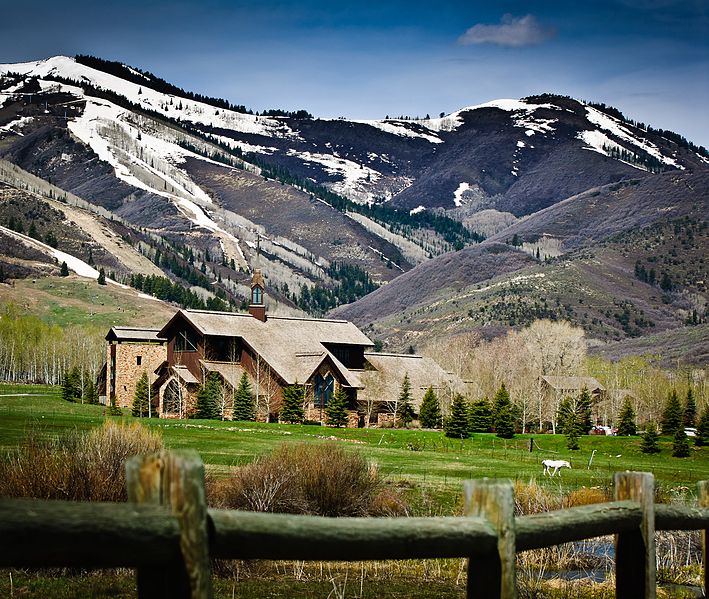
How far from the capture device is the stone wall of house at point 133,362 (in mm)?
87562

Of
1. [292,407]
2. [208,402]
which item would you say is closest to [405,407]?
[292,407]

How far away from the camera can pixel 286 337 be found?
84.2 metres

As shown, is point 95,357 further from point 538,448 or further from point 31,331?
point 538,448

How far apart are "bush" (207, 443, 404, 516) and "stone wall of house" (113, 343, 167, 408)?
65.0 meters

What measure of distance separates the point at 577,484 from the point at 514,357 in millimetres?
87007

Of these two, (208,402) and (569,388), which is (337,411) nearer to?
(208,402)

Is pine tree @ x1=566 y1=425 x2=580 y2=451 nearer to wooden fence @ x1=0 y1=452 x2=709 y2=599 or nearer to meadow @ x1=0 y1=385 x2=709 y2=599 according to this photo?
meadow @ x1=0 y1=385 x2=709 y2=599

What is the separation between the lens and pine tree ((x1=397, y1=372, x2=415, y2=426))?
80375 millimetres

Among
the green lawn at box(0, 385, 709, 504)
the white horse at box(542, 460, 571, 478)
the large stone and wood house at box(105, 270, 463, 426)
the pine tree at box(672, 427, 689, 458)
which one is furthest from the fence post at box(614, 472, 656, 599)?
the large stone and wood house at box(105, 270, 463, 426)

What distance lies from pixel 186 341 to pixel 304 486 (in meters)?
59.4

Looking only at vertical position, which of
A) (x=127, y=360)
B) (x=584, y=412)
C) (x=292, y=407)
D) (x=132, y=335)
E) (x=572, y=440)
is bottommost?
(x=572, y=440)

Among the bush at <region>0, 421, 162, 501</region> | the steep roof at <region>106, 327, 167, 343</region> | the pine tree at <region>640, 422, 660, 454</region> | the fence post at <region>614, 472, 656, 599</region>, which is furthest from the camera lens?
the steep roof at <region>106, 327, 167, 343</region>

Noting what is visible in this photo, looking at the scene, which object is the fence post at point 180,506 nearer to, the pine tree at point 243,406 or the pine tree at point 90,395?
the pine tree at point 243,406

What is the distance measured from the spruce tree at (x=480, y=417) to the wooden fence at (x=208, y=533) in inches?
2558
